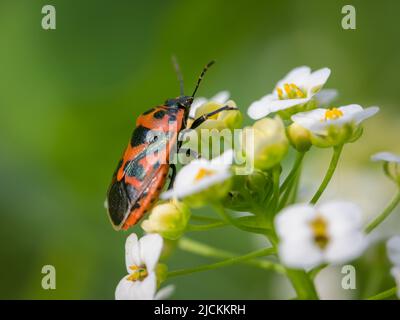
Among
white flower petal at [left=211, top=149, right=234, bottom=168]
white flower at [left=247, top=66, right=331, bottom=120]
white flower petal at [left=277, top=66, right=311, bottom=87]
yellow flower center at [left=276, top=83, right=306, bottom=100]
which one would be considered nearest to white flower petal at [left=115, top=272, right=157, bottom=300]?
white flower petal at [left=211, top=149, right=234, bottom=168]

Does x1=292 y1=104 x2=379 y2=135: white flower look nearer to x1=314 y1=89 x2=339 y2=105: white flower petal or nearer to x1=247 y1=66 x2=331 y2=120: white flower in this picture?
x1=247 y1=66 x2=331 y2=120: white flower

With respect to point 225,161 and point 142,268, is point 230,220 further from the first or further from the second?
point 142,268

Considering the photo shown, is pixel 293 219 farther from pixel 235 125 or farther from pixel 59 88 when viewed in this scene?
pixel 59 88

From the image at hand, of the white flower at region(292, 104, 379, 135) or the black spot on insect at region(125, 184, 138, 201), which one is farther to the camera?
the black spot on insect at region(125, 184, 138, 201)

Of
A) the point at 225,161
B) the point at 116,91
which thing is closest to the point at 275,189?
the point at 225,161

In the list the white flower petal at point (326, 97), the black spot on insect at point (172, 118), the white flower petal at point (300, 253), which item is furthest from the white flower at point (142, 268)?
the white flower petal at point (326, 97)

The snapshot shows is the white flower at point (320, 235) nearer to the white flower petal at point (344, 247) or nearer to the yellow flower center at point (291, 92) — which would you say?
the white flower petal at point (344, 247)

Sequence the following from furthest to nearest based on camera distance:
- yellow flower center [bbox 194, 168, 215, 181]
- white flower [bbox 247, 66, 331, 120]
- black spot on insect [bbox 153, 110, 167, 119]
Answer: black spot on insect [bbox 153, 110, 167, 119] < white flower [bbox 247, 66, 331, 120] < yellow flower center [bbox 194, 168, 215, 181]
